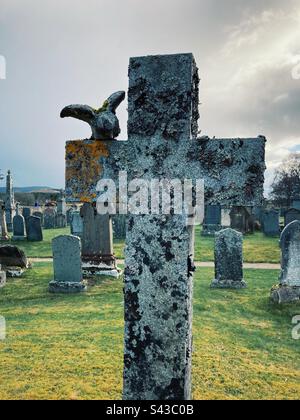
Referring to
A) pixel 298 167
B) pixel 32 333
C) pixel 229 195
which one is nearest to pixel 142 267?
pixel 229 195

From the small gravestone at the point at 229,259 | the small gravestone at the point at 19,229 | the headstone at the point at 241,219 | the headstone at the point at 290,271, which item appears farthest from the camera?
the headstone at the point at 241,219

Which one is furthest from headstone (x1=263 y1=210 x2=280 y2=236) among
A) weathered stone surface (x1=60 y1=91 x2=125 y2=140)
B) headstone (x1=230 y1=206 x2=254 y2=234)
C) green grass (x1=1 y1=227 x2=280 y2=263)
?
weathered stone surface (x1=60 y1=91 x2=125 y2=140)

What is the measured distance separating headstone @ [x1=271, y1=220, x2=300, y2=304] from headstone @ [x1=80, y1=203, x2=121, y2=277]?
5.24 m

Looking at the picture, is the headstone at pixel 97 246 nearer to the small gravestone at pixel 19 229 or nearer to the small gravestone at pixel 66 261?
the small gravestone at pixel 66 261

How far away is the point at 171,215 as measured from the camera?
2230 mm

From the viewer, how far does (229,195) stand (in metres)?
2.25

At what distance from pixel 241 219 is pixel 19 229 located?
13.8m

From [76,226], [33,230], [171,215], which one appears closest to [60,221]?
[33,230]

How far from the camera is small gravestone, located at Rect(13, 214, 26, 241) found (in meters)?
19.5

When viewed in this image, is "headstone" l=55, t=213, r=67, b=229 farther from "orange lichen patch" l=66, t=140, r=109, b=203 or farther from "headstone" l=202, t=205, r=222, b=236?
"orange lichen patch" l=66, t=140, r=109, b=203

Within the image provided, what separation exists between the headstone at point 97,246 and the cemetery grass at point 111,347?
1942 mm

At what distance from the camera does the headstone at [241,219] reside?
23.1 meters

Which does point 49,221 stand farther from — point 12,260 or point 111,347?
point 111,347

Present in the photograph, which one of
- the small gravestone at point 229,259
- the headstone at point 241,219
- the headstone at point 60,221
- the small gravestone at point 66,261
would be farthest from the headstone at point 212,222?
the small gravestone at point 66,261
